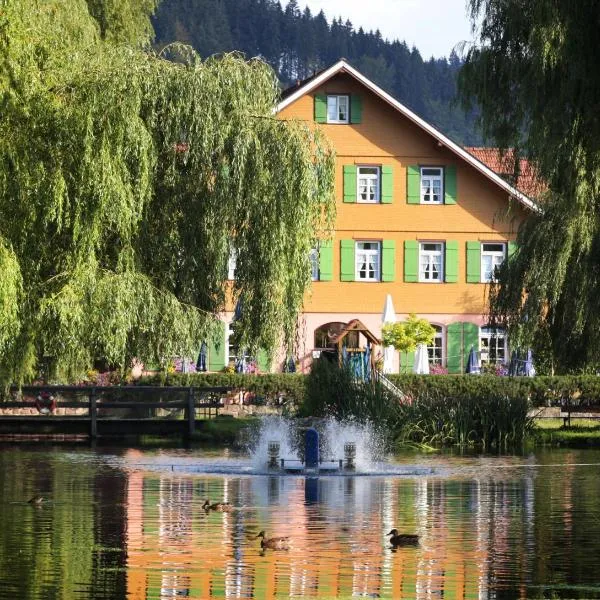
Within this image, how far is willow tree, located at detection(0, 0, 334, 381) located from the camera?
2623cm

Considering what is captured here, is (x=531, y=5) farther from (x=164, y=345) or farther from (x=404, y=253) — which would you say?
(x=404, y=253)

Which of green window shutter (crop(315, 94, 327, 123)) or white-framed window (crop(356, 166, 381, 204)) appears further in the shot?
white-framed window (crop(356, 166, 381, 204))

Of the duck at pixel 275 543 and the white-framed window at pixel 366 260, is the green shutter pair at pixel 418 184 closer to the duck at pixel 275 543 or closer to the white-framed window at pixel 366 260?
the white-framed window at pixel 366 260

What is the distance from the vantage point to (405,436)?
36.5 m

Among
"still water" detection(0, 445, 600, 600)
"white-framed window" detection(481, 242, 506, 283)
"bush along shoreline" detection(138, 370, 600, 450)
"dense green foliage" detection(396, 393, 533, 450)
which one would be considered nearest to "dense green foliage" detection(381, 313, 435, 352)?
"white-framed window" detection(481, 242, 506, 283)

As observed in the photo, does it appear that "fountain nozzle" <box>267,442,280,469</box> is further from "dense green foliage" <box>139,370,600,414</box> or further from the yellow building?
the yellow building

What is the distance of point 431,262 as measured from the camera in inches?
2201

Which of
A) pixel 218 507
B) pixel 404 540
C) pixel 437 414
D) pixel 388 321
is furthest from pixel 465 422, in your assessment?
pixel 404 540

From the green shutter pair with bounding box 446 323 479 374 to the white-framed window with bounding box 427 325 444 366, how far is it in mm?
192

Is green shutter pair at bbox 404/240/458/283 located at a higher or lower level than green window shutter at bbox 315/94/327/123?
lower

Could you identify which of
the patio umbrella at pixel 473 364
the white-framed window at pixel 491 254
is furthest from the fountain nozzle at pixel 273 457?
the white-framed window at pixel 491 254

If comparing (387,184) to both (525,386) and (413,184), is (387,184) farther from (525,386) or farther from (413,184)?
(525,386)

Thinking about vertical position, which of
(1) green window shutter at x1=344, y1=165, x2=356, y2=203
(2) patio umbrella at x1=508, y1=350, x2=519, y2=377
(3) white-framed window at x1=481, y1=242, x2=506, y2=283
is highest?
(1) green window shutter at x1=344, y1=165, x2=356, y2=203

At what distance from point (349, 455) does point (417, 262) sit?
27.5 metres
